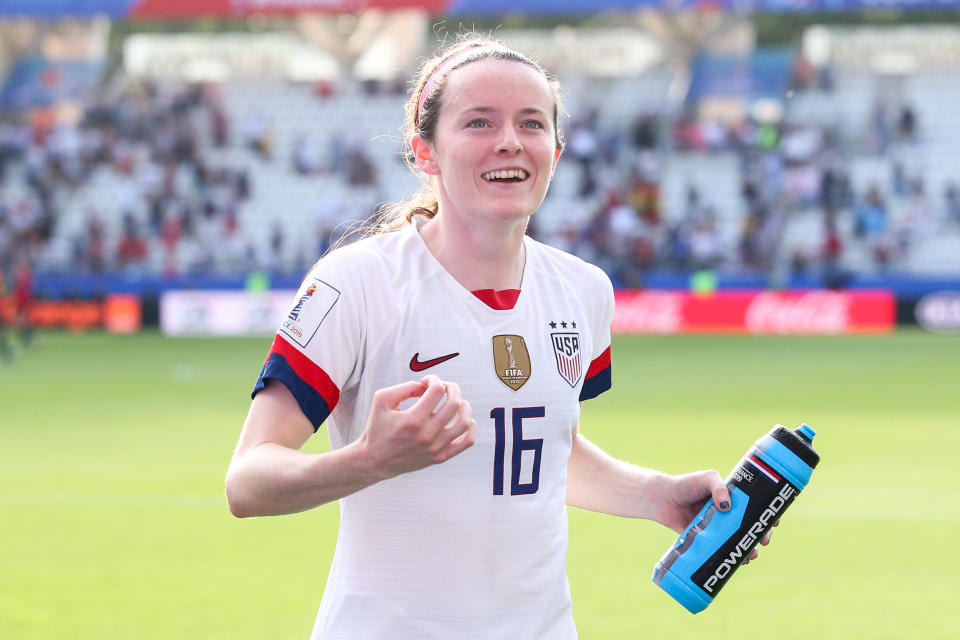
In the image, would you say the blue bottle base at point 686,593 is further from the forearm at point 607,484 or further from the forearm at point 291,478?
the forearm at point 291,478

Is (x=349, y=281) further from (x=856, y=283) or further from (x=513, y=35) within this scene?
(x=513, y=35)

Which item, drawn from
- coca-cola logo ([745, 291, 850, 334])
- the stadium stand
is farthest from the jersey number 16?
the stadium stand

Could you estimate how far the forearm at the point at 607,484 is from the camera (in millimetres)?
3520

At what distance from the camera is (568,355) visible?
3250 millimetres

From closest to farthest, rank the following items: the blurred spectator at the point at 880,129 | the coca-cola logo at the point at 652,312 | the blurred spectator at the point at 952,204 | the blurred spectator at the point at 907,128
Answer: the coca-cola logo at the point at 652,312, the blurred spectator at the point at 952,204, the blurred spectator at the point at 880,129, the blurred spectator at the point at 907,128

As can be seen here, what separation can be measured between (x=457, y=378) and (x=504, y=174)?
478 millimetres

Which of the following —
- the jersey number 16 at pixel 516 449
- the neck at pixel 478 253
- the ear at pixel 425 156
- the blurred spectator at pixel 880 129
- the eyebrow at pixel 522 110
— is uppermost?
the eyebrow at pixel 522 110

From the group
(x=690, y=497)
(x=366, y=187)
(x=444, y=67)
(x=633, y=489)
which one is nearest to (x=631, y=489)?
(x=633, y=489)

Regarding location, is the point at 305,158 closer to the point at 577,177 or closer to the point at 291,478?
the point at 577,177

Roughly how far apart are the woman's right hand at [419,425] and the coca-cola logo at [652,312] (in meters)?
25.8

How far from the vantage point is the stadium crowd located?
3127cm

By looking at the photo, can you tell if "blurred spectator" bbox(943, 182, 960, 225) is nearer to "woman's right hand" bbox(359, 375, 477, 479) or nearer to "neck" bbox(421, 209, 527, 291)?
"neck" bbox(421, 209, 527, 291)

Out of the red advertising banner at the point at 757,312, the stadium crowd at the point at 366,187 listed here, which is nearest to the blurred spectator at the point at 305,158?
the stadium crowd at the point at 366,187

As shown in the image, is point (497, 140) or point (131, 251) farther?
point (131, 251)
